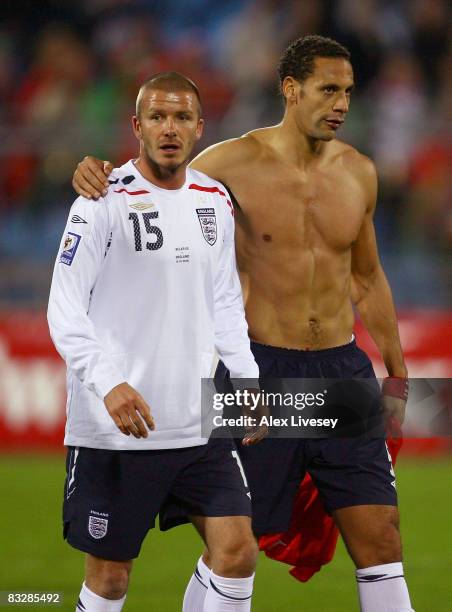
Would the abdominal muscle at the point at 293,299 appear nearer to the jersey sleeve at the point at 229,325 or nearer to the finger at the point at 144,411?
the jersey sleeve at the point at 229,325

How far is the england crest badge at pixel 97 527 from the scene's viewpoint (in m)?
4.30

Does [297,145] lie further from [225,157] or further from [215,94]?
[215,94]

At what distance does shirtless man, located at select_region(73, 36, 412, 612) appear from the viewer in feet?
15.9

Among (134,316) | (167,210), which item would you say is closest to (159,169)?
(167,210)

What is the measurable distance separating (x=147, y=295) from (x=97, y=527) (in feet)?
2.75

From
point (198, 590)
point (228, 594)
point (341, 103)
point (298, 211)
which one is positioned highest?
point (341, 103)

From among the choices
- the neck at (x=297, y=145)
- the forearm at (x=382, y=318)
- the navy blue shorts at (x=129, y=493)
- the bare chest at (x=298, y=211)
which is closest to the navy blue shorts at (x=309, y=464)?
the forearm at (x=382, y=318)

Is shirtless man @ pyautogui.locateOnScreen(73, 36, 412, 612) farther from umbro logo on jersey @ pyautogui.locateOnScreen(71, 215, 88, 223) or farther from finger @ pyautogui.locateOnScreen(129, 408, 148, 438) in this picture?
finger @ pyautogui.locateOnScreen(129, 408, 148, 438)

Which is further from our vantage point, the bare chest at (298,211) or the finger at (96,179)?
the bare chest at (298,211)

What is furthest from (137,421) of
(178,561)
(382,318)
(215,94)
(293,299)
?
(215,94)

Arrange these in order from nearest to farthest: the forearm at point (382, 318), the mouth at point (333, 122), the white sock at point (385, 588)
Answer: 1. the white sock at point (385, 588)
2. the mouth at point (333, 122)
3. the forearm at point (382, 318)

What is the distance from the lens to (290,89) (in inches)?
204

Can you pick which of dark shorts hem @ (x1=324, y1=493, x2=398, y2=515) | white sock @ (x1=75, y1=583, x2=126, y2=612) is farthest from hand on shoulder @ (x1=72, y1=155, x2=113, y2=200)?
dark shorts hem @ (x1=324, y1=493, x2=398, y2=515)

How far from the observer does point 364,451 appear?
4949 millimetres
